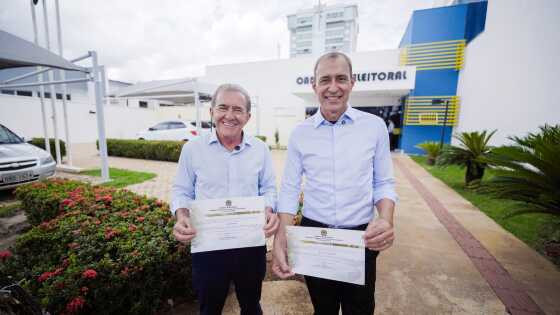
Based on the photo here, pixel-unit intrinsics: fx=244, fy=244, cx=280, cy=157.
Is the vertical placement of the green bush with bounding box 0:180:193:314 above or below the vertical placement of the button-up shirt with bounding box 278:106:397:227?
below

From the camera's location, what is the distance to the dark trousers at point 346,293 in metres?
1.39

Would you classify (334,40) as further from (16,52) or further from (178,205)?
(178,205)

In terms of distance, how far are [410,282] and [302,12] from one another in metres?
A: 66.1

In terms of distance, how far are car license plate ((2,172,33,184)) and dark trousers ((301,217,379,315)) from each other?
21.1 ft

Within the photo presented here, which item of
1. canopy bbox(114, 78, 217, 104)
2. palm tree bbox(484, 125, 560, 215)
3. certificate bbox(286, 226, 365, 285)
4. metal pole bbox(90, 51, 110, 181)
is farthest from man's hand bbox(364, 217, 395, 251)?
canopy bbox(114, 78, 217, 104)

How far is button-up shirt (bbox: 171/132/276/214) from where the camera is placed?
1507 mm

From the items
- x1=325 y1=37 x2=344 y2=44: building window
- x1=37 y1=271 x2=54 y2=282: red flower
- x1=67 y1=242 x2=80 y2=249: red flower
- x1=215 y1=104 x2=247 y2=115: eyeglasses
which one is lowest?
x1=37 y1=271 x2=54 y2=282: red flower

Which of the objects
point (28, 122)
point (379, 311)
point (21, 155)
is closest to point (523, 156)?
point (379, 311)

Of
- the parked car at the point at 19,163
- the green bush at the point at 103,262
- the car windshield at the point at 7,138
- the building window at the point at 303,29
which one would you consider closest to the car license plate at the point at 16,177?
the parked car at the point at 19,163

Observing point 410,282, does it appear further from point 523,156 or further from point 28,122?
point 28,122

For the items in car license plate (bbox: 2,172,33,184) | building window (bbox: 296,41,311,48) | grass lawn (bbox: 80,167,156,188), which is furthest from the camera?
building window (bbox: 296,41,311,48)

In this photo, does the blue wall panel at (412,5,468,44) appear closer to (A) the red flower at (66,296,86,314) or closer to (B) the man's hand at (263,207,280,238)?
(B) the man's hand at (263,207,280,238)

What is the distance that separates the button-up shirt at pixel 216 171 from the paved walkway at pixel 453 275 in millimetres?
1201

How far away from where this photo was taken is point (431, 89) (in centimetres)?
1198
